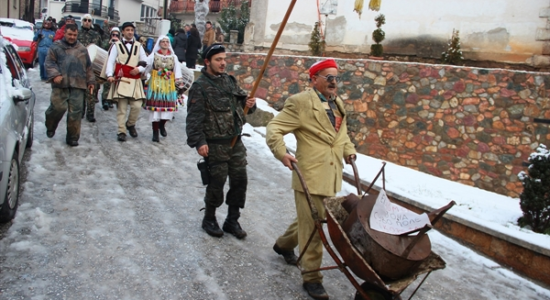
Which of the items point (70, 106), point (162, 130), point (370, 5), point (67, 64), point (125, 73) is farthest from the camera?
point (370, 5)

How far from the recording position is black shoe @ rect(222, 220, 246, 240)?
15.9 feet

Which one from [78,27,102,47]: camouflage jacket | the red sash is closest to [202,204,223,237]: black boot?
the red sash

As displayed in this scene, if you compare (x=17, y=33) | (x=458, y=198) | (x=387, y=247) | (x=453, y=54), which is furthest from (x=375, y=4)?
(x=17, y=33)

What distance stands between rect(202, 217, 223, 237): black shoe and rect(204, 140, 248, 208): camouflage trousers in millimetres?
230

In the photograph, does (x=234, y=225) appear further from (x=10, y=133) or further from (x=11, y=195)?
(x=10, y=133)

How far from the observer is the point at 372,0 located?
→ 42.9ft

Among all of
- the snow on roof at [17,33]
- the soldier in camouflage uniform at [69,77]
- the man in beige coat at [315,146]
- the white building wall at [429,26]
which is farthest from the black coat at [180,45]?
the man in beige coat at [315,146]

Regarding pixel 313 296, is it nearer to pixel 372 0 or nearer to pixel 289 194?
pixel 289 194

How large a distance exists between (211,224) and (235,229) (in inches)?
9.7

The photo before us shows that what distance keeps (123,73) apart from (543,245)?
649cm

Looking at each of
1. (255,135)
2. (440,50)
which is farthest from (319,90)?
(440,50)

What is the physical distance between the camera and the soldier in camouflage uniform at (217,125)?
14.5 ft

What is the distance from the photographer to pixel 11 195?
14.6 ft

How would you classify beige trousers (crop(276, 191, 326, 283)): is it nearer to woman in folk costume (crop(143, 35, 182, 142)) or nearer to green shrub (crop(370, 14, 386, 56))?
woman in folk costume (crop(143, 35, 182, 142))
